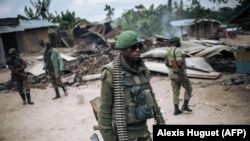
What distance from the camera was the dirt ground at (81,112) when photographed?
5.61m

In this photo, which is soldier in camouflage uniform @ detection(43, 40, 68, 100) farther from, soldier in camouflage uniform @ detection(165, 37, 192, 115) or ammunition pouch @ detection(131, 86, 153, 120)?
ammunition pouch @ detection(131, 86, 153, 120)

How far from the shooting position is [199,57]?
1038 centimetres

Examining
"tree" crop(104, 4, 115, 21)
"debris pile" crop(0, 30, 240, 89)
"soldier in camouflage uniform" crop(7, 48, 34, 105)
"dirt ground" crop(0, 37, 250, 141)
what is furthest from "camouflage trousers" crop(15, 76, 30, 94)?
"tree" crop(104, 4, 115, 21)

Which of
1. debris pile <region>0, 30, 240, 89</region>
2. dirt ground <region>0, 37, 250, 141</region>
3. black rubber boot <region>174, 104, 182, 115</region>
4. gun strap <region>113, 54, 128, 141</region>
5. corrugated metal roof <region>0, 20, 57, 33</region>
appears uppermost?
corrugated metal roof <region>0, 20, 57, 33</region>

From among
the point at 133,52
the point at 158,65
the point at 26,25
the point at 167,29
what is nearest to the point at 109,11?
the point at 167,29

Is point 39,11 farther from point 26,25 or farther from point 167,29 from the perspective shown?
point 167,29

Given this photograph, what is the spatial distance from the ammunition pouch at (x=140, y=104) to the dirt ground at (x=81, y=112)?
302 cm

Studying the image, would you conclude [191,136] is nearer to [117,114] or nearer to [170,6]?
[117,114]

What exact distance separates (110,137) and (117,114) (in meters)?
0.25

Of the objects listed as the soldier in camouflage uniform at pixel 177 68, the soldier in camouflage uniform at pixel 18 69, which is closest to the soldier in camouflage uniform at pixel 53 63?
the soldier in camouflage uniform at pixel 18 69

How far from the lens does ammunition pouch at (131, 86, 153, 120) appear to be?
2.41 metres

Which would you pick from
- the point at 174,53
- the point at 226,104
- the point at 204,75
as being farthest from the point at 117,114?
the point at 204,75

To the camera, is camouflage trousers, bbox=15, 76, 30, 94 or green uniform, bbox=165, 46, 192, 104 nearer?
green uniform, bbox=165, 46, 192, 104

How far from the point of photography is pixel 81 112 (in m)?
6.91
